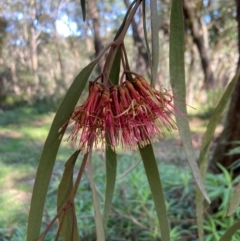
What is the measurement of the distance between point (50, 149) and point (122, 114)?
3.9 inches

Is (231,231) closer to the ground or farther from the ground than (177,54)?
closer to the ground

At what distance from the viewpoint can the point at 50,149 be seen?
42 centimetres

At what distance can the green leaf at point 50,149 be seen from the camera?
0.40 m

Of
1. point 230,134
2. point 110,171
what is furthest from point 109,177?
point 230,134

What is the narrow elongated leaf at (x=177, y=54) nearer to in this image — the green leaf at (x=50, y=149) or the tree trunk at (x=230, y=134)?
the green leaf at (x=50, y=149)

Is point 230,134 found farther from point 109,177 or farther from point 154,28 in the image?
point 154,28

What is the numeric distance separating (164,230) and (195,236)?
3.39ft

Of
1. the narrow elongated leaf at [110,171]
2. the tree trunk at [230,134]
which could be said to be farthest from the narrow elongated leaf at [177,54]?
the tree trunk at [230,134]

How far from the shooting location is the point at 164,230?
1.68 ft

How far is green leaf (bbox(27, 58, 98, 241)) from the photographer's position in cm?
40

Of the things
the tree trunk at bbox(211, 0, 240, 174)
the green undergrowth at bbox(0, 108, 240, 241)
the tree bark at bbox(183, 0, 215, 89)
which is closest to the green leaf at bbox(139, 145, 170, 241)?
the green undergrowth at bbox(0, 108, 240, 241)

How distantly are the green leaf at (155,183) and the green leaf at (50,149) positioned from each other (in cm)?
13

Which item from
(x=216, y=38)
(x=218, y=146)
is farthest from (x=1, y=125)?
(x=218, y=146)

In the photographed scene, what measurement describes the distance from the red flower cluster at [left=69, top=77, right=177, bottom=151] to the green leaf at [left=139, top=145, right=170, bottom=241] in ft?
0.21
